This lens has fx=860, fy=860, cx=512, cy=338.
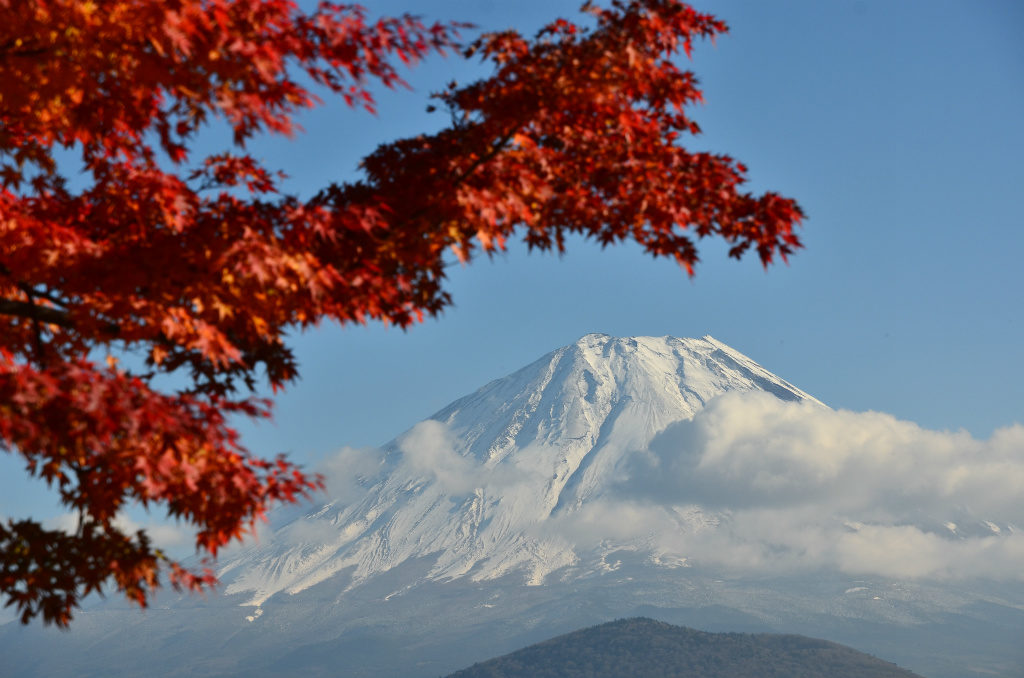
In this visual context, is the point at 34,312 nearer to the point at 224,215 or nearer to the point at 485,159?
the point at 224,215

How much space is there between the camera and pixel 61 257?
5395mm

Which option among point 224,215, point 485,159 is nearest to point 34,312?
point 224,215

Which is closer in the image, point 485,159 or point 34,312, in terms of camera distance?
point 34,312

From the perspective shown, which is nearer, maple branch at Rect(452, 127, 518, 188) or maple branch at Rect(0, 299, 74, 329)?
maple branch at Rect(0, 299, 74, 329)

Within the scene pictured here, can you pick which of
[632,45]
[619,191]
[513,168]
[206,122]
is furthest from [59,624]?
[632,45]

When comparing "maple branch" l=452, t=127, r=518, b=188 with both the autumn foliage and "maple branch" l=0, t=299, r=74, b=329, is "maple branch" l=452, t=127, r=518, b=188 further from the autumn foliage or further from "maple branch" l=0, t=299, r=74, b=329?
"maple branch" l=0, t=299, r=74, b=329

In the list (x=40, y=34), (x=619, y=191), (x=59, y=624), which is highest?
(x=40, y=34)

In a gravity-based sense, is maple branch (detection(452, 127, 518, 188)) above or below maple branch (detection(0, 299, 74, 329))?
above

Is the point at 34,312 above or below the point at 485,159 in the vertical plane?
below

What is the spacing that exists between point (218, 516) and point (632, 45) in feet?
13.5

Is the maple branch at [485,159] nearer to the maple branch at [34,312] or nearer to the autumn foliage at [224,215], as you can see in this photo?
the autumn foliage at [224,215]

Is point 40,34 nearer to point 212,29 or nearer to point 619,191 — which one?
point 212,29

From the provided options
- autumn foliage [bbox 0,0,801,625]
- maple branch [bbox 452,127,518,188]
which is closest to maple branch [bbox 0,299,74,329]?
autumn foliage [bbox 0,0,801,625]

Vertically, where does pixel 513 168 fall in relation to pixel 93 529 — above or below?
above
